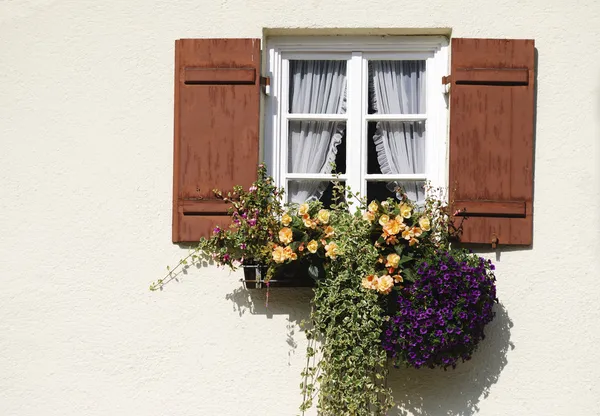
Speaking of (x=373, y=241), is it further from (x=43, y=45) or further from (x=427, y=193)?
(x=43, y=45)

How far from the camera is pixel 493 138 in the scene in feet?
17.1

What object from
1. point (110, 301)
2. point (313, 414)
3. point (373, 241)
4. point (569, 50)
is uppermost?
point (569, 50)

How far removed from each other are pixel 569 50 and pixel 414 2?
34.8 inches

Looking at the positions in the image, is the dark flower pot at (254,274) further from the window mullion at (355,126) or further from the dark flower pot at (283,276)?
the window mullion at (355,126)

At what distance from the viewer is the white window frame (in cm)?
545

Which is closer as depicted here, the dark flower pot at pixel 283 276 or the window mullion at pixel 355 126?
the dark flower pot at pixel 283 276

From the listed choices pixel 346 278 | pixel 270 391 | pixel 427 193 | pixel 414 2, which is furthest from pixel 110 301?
pixel 414 2

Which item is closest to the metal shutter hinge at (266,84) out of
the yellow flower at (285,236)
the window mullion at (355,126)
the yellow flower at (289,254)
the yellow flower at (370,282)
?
the window mullion at (355,126)

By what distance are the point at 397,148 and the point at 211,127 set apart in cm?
106

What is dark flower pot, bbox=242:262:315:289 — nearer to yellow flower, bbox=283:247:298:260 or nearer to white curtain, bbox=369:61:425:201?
yellow flower, bbox=283:247:298:260

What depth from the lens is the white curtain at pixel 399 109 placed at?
17.9 ft

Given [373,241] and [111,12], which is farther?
[111,12]

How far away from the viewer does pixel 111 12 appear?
5418mm

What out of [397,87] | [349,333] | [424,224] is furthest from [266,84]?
[349,333]
